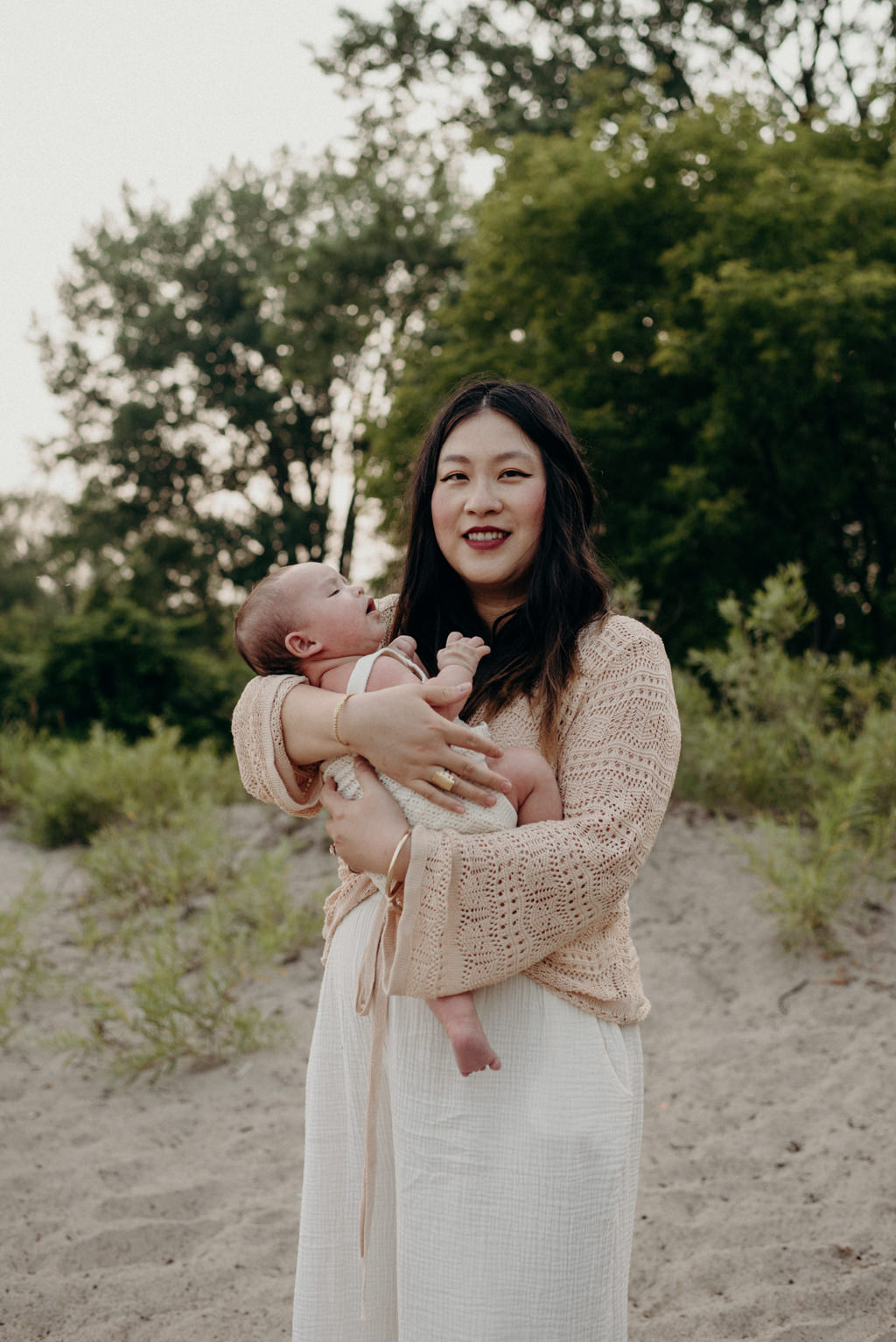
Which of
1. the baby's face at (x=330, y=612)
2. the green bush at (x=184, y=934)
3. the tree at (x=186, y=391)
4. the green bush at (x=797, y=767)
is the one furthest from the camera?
the tree at (x=186, y=391)

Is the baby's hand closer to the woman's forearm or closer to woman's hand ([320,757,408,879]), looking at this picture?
the woman's forearm

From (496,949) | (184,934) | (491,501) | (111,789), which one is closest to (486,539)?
(491,501)

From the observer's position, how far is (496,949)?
1.49 metres

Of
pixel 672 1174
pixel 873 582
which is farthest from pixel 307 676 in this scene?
pixel 873 582

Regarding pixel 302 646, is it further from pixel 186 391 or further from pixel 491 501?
pixel 186 391

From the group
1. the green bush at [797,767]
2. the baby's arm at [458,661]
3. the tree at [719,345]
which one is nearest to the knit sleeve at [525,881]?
the baby's arm at [458,661]

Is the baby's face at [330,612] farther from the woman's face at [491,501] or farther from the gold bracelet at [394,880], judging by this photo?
the gold bracelet at [394,880]

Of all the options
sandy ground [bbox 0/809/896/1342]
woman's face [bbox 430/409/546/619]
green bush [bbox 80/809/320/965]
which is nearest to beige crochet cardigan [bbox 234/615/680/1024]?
woman's face [bbox 430/409/546/619]

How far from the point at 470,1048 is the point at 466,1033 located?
21mm

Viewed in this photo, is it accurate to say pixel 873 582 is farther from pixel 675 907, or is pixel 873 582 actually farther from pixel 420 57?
pixel 420 57

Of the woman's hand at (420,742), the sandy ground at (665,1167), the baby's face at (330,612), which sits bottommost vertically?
the sandy ground at (665,1167)

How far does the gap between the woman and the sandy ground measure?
7.4 inches

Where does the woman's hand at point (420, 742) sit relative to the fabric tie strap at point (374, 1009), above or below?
above

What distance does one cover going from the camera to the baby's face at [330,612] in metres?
1.93
